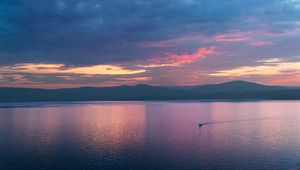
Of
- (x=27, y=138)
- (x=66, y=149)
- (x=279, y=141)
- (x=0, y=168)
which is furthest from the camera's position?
(x=27, y=138)

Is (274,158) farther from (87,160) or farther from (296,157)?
(87,160)

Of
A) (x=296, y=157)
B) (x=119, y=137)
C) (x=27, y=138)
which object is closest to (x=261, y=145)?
(x=296, y=157)

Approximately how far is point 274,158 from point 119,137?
40.2 meters

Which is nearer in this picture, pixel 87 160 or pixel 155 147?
pixel 87 160

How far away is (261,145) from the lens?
69188mm

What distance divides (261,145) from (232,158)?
52.9ft

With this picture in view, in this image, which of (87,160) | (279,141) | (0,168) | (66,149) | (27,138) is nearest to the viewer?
(0,168)

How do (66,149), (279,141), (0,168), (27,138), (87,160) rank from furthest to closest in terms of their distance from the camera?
1. (27,138)
2. (279,141)
3. (66,149)
4. (87,160)
5. (0,168)

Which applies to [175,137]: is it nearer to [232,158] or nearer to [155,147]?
[155,147]

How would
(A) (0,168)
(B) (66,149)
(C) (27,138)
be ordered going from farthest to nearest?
1. (C) (27,138)
2. (B) (66,149)
3. (A) (0,168)

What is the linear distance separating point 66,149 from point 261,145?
4280 centimetres

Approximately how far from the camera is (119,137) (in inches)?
3223

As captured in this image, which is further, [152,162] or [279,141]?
[279,141]

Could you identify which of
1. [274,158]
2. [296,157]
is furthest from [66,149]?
[296,157]
